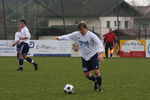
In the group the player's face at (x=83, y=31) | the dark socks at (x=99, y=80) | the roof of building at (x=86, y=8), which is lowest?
the dark socks at (x=99, y=80)

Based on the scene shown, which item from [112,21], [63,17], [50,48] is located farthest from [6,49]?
[112,21]

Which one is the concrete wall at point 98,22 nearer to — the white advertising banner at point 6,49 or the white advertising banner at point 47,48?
the white advertising banner at point 47,48

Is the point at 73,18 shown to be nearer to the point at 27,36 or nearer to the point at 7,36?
the point at 7,36

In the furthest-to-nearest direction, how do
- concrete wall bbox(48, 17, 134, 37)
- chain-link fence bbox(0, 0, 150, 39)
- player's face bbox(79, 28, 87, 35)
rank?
1. concrete wall bbox(48, 17, 134, 37)
2. chain-link fence bbox(0, 0, 150, 39)
3. player's face bbox(79, 28, 87, 35)

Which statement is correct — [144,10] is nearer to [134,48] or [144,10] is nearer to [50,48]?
[134,48]

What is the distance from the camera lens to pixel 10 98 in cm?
966

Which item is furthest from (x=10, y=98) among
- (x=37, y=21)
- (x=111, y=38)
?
(x=37, y=21)

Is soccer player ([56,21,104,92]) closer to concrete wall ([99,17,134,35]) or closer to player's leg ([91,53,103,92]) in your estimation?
player's leg ([91,53,103,92])

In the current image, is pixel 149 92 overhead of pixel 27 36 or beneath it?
beneath

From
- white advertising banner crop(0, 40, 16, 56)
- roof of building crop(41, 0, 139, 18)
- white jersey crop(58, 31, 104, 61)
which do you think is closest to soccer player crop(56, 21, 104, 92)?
white jersey crop(58, 31, 104, 61)

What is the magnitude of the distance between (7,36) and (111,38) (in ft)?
38.2

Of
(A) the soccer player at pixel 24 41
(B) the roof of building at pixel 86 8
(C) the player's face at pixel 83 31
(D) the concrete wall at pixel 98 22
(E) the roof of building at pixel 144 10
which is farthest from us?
(E) the roof of building at pixel 144 10

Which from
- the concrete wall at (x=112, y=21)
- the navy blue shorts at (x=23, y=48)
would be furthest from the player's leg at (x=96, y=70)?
the concrete wall at (x=112, y=21)

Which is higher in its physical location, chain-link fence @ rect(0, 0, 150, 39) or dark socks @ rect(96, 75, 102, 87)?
chain-link fence @ rect(0, 0, 150, 39)
